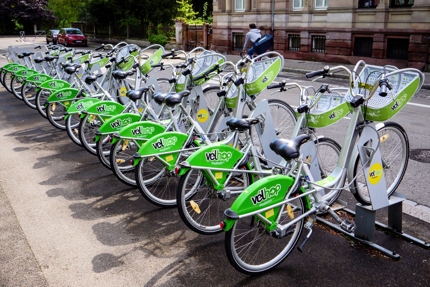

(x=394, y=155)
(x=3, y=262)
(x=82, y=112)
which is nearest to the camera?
(x=3, y=262)

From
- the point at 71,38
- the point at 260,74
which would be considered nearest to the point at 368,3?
the point at 260,74

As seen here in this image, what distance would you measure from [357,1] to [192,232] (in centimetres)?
1628

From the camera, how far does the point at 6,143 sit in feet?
26.3

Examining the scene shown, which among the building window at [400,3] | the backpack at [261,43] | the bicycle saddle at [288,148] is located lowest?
the bicycle saddle at [288,148]

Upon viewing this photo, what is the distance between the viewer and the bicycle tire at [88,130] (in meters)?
6.70

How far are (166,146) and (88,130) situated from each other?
2.40 m

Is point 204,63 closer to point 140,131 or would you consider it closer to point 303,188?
point 140,131

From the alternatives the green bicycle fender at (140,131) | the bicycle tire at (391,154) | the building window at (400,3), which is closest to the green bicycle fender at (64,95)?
the green bicycle fender at (140,131)

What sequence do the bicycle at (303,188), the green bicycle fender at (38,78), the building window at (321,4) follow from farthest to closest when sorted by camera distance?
1. the building window at (321,4)
2. the green bicycle fender at (38,78)
3. the bicycle at (303,188)

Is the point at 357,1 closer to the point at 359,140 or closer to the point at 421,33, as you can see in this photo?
the point at 421,33

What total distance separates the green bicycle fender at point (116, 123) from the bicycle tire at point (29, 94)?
5601mm

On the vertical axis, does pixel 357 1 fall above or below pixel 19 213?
above

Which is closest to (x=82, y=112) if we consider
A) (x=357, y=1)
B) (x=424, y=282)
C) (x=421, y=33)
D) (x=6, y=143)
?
(x=6, y=143)

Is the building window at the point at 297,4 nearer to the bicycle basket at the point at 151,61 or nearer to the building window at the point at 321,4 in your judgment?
the building window at the point at 321,4
